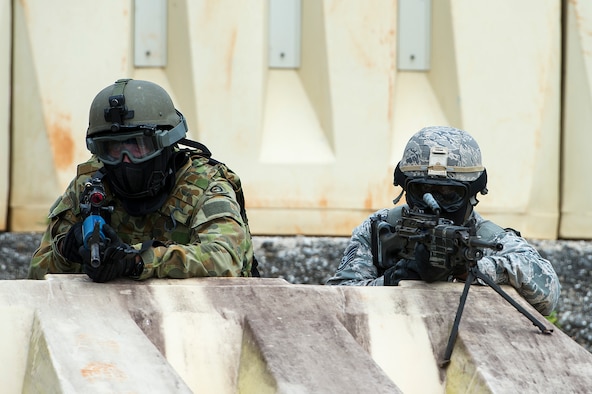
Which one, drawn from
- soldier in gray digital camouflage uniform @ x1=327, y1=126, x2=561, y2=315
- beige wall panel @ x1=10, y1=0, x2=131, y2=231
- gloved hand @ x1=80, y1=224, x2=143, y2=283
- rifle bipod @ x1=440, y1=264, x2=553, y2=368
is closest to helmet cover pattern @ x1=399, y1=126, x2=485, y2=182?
soldier in gray digital camouflage uniform @ x1=327, y1=126, x2=561, y2=315

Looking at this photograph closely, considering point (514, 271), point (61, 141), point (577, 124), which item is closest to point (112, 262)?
point (514, 271)

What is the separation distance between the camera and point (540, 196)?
7316 mm

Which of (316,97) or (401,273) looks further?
(316,97)

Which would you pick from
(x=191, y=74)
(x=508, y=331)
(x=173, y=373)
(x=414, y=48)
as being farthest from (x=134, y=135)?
(x=414, y=48)

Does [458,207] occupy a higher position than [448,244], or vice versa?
[458,207]

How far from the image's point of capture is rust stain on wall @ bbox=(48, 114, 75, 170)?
6953mm

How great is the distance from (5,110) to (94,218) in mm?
3010

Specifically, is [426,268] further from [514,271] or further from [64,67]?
[64,67]

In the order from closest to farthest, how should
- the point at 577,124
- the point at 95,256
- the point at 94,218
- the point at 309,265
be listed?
the point at 95,256 → the point at 94,218 → the point at 309,265 → the point at 577,124

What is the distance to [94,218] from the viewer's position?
4211 millimetres

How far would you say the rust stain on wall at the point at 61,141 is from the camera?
22.8 feet

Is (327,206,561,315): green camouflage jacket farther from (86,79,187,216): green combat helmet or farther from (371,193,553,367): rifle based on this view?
(86,79,187,216): green combat helmet

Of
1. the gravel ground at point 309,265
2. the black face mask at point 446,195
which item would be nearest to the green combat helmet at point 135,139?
the black face mask at point 446,195

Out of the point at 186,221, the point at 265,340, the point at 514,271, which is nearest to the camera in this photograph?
the point at 265,340
